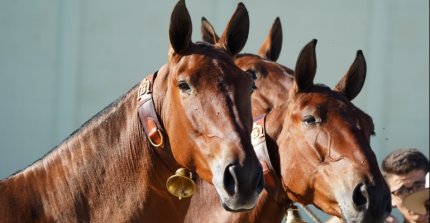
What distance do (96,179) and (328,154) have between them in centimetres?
117

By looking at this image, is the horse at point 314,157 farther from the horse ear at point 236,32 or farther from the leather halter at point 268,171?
the horse ear at point 236,32

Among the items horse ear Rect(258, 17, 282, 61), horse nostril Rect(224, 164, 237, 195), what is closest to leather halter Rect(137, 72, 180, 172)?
horse nostril Rect(224, 164, 237, 195)

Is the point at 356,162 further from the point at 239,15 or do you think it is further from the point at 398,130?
the point at 398,130

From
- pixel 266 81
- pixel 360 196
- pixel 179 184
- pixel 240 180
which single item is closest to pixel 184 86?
pixel 179 184

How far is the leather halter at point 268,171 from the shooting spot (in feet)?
17.5

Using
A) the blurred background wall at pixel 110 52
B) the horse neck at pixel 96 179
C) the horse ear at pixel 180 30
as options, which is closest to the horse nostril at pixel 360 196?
the horse neck at pixel 96 179

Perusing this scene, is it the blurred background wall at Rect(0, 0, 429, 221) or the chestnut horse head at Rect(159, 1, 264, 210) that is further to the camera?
the blurred background wall at Rect(0, 0, 429, 221)

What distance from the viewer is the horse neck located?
186 inches

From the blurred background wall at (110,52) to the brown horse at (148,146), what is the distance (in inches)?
157

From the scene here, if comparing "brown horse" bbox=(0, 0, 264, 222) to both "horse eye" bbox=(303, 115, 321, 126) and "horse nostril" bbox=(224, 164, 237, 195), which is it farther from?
"horse eye" bbox=(303, 115, 321, 126)

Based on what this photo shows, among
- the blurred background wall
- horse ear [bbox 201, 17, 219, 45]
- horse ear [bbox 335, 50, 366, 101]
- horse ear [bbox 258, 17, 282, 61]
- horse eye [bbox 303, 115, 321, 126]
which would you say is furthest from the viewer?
the blurred background wall

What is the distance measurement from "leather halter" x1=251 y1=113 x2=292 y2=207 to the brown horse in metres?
0.62

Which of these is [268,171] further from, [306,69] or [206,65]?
[206,65]

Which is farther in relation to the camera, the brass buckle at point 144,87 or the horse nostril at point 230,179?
the brass buckle at point 144,87
